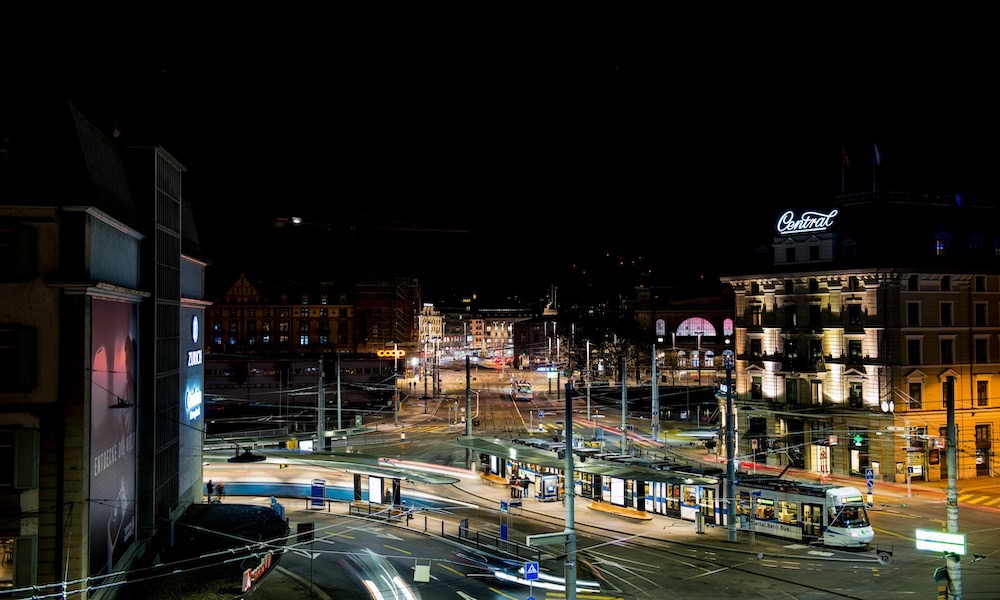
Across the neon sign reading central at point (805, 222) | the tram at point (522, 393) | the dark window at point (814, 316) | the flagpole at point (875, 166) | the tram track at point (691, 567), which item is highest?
the flagpole at point (875, 166)

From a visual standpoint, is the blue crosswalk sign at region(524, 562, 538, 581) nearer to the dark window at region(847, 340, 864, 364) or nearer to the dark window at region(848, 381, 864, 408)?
the dark window at region(848, 381, 864, 408)

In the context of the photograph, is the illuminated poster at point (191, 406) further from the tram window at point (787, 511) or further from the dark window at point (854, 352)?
the dark window at point (854, 352)

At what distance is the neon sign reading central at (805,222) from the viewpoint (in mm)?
56969

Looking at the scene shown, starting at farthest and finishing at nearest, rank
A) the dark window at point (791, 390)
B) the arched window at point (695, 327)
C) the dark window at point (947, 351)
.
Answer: the arched window at point (695, 327) < the dark window at point (791, 390) < the dark window at point (947, 351)

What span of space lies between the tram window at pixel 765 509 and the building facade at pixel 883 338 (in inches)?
678

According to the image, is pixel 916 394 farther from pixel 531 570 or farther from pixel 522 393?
pixel 522 393

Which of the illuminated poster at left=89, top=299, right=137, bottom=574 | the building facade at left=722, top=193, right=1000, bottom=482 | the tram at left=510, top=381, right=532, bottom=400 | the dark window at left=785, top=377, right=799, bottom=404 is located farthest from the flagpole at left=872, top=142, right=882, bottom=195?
the tram at left=510, top=381, right=532, bottom=400

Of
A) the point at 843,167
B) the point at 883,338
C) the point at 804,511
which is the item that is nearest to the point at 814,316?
the point at 883,338

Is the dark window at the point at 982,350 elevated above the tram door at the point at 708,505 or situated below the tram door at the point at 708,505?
above

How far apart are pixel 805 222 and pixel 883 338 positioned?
10.1m

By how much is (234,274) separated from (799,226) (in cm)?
14421

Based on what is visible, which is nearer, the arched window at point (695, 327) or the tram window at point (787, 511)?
the tram window at point (787, 511)

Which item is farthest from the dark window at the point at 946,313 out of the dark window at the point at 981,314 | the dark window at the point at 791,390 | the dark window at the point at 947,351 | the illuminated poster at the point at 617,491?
the illuminated poster at the point at 617,491

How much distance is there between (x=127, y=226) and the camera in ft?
86.8
